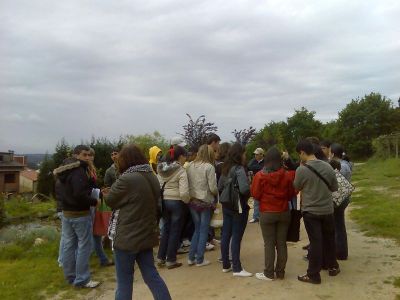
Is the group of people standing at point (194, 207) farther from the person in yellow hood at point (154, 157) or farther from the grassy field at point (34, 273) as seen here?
the person in yellow hood at point (154, 157)

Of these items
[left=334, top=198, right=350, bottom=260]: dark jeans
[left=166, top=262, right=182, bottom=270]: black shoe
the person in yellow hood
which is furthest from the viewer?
the person in yellow hood

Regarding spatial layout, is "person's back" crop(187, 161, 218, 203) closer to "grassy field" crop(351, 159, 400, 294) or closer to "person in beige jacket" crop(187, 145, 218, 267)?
"person in beige jacket" crop(187, 145, 218, 267)

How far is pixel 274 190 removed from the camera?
5.25 m

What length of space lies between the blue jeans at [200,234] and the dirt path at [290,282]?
21 cm

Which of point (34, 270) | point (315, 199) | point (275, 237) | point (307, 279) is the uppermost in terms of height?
point (315, 199)

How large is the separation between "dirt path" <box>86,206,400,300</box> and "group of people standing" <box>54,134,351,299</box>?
18cm

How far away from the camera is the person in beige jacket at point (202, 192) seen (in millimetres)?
6105

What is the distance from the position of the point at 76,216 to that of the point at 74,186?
1.37 ft

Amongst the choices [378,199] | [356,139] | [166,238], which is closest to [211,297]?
[166,238]

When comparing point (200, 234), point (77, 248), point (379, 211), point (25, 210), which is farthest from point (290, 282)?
point (25, 210)

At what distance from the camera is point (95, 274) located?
19.8ft

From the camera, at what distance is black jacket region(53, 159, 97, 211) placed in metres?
5.18

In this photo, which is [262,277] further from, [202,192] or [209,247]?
[209,247]

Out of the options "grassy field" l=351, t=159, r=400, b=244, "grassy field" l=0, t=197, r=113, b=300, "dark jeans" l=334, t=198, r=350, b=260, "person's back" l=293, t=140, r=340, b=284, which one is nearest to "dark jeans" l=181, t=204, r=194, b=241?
"grassy field" l=0, t=197, r=113, b=300
